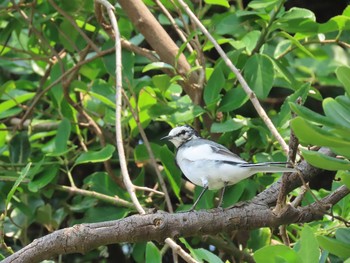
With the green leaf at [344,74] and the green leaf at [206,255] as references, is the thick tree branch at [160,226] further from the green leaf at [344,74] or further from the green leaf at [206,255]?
the green leaf at [344,74]

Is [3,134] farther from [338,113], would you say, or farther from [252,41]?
[338,113]

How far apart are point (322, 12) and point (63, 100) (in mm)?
1469

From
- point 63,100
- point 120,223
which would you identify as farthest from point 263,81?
point 120,223

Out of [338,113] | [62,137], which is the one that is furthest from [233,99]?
[338,113]

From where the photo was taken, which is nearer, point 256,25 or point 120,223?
point 120,223

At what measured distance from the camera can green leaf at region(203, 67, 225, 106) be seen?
99.3 inches

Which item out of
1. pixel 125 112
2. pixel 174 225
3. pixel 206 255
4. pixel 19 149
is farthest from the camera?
pixel 19 149

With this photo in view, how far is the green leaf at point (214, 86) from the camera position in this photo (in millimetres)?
2523

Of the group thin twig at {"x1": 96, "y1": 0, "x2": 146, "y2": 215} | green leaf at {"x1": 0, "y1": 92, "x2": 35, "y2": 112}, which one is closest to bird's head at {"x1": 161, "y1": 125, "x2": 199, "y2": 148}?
thin twig at {"x1": 96, "y1": 0, "x2": 146, "y2": 215}

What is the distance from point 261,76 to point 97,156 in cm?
55

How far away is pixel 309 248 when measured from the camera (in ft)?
4.87

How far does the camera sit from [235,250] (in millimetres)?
2680

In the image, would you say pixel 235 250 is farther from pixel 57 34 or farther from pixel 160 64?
pixel 57 34

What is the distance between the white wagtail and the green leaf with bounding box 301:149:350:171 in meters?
0.64
